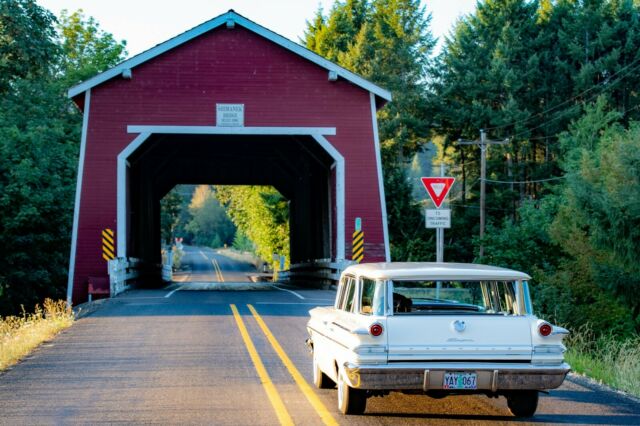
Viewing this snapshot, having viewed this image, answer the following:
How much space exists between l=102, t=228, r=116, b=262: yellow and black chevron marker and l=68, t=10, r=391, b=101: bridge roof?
439 cm

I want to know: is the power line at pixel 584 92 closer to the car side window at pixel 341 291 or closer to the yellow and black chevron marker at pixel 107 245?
the yellow and black chevron marker at pixel 107 245

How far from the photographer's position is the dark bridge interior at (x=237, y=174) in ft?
109

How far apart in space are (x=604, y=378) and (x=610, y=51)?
156 ft

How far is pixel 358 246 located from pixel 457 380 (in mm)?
20644

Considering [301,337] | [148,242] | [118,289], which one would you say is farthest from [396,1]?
[301,337]

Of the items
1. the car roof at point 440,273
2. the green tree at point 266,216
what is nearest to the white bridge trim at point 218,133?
the car roof at point 440,273

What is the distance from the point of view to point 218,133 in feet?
92.9

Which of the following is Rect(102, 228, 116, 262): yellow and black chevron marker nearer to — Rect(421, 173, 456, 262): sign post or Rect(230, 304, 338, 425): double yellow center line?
Rect(230, 304, 338, 425): double yellow center line

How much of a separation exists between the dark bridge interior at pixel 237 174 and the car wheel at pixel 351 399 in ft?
73.2

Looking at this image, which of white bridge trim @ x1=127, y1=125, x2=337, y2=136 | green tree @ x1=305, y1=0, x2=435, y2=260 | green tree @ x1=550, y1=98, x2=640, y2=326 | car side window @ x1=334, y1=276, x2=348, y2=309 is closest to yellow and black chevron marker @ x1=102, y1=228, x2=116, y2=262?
white bridge trim @ x1=127, y1=125, x2=337, y2=136

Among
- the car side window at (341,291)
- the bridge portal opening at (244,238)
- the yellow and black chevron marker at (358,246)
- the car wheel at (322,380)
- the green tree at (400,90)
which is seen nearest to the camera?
the car side window at (341,291)

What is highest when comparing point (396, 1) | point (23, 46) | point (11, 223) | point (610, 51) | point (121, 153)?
point (396, 1)

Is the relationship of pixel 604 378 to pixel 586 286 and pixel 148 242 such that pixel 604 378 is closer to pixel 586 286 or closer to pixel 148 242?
pixel 586 286

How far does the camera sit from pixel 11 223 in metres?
34.2
